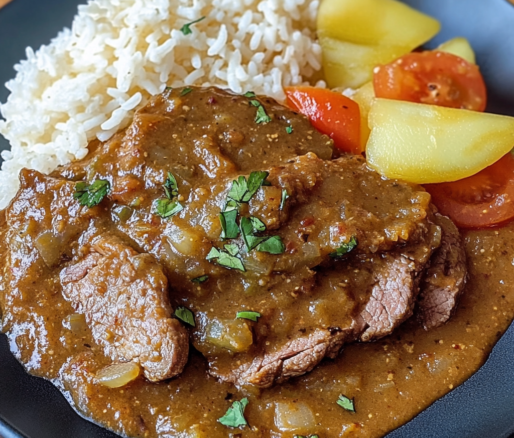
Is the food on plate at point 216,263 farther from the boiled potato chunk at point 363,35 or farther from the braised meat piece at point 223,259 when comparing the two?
the boiled potato chunk at point 363,35

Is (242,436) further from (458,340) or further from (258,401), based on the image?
(458,340)

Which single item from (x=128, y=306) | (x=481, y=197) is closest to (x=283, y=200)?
(x=128, y=306)

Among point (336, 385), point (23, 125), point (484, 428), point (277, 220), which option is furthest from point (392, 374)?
point (23, 125)

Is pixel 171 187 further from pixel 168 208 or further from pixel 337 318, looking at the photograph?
pixel 337 318

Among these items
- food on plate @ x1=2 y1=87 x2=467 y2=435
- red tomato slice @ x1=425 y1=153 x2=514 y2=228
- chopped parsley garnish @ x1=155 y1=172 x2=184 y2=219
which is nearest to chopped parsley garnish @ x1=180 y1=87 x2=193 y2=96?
food on plate @ x1=2 y1=87 x2=467 y2=435

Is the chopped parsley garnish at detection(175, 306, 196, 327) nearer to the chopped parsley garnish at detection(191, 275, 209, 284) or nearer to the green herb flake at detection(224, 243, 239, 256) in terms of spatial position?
the chopped parsley garnish at detection(191, 275, 209, 284)

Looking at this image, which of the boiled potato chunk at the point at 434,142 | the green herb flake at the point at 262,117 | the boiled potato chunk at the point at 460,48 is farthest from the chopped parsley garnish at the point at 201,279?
the boiled potato chunk at the point at 460,48
